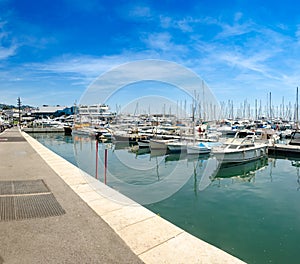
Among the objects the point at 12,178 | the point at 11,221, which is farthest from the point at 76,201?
the point at 12,178

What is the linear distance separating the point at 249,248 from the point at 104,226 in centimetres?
404

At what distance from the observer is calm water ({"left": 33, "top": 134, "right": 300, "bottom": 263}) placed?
6.79 m

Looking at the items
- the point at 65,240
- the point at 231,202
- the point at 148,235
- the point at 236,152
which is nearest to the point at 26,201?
the point at 65,240

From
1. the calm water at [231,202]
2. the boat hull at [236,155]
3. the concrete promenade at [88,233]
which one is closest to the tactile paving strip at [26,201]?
the concrete promenade at [88,233]

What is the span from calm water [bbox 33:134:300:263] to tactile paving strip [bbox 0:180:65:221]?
397cm

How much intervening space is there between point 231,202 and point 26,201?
26.2 ft

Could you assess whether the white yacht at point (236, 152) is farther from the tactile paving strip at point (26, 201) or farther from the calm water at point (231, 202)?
the tactile paving strip at point (26, 201)

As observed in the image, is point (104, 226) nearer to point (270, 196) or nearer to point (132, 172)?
point (270, 196)

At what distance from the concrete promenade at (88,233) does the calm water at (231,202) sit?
98.0 inches

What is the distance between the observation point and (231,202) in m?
10.6

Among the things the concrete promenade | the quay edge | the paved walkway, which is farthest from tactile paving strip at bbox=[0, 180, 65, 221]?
the quay edge

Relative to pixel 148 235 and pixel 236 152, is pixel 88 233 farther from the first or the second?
pixel 236 152

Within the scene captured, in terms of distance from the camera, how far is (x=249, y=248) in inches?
256

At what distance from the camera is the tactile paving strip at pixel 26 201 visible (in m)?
5.38
